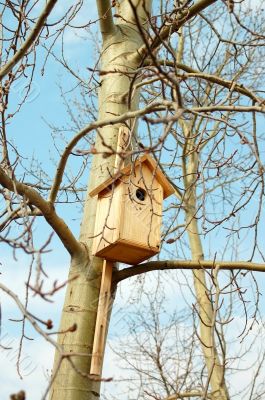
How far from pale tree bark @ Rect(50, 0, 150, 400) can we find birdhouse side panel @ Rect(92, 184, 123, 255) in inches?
1.3

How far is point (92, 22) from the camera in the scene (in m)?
3.08

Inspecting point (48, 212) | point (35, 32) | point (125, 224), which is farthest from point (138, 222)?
point (35, 32)

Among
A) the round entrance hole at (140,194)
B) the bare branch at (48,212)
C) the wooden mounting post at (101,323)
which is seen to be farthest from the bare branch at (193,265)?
the round entrance hole at (140,194)

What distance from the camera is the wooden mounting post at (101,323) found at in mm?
2361

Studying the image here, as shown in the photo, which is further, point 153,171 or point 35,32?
point 153,171

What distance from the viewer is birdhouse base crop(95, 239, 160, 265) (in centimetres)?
259

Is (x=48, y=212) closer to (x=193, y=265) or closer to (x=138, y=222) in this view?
(x=138, y=222)

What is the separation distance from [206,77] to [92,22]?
0.86m

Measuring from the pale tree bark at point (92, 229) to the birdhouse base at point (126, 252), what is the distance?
0.22 feet

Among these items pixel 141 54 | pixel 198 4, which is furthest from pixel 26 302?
pixel 198 4

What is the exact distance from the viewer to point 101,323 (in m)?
2.45

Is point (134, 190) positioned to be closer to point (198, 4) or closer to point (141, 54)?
point (141, 54)

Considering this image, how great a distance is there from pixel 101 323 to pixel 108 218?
54cm

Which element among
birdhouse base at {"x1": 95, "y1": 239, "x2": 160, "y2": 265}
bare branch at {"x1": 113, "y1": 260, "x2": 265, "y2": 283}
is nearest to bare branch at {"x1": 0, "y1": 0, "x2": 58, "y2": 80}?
birdhouse base at {"x1": 95, "y1": 239, "x2": 160, "y2": 265}
